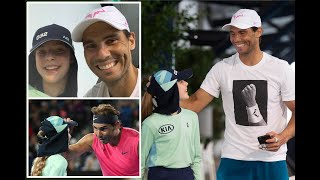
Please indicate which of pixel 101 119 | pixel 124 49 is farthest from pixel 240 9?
pixel 101 119

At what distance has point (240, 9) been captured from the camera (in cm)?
660

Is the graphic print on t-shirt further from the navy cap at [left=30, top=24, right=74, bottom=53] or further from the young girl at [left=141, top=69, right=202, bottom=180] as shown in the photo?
Result: the navy cap at [left=30, top=24, right=74, bottom=53]

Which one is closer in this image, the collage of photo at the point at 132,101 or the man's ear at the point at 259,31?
the collage of photo at the point at 132,101

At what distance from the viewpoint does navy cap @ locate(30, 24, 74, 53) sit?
20.9ft

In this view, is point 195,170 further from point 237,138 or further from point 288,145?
point 288,145

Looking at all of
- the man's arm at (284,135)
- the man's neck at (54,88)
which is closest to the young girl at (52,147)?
the man's neck at (54,88)

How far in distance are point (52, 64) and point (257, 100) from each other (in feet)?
6.18

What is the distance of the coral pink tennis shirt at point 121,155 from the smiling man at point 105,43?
0.47m

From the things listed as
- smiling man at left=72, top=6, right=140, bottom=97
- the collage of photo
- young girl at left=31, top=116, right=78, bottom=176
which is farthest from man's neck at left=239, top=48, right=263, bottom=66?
young girl at left=31, top=116, right=78, bottom=176

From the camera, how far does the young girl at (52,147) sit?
255 inches

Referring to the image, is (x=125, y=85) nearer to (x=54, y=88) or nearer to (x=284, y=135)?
(x=54, y=88)

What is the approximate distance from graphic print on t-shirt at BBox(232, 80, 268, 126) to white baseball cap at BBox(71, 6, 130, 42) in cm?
118

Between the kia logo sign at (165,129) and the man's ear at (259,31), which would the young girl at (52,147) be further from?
the man's ear at (259,31)

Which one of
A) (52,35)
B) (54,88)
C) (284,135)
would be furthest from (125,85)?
(284,135)
